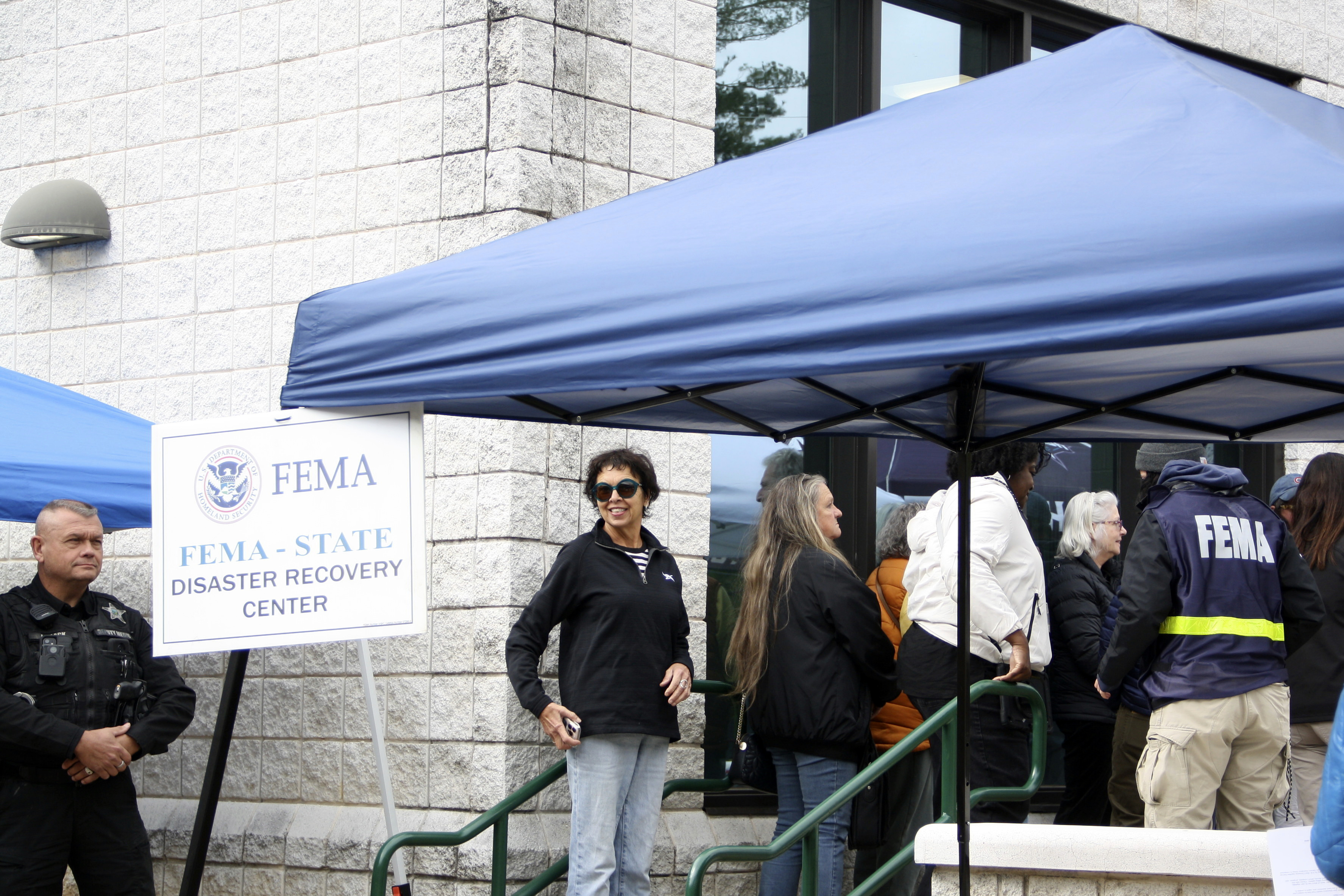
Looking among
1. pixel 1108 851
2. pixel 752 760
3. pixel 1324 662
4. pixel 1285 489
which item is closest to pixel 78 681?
pixel 752 760

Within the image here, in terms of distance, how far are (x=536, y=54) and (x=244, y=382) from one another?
2.01 meters

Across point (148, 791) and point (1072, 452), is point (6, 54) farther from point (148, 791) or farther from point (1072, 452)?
point (1072, 452)

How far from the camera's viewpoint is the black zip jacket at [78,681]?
5.15 metres

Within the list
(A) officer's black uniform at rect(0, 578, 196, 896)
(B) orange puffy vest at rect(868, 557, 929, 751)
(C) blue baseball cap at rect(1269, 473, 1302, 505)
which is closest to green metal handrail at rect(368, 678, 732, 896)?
(B) orange puffy vest at rect(868, 557, 929, 751)

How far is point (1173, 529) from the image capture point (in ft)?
17.5

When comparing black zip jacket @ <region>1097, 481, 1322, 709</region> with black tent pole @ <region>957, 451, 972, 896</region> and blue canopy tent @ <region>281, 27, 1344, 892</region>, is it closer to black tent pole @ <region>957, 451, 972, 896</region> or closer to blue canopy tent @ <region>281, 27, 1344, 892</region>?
blue canopy tent @ <region>281, 27, 1344, 892</region>

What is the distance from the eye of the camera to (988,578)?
565cm

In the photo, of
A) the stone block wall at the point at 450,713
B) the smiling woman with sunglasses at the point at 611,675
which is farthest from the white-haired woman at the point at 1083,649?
the smiling woman with sunglasses at the point at 611,675

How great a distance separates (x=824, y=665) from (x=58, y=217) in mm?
4338

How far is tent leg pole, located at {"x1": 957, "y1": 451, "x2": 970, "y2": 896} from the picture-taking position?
364cm

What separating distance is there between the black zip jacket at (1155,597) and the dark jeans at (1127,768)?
704 millimetres

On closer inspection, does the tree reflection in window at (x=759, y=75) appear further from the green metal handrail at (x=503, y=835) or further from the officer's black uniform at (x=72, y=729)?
the officer's black uniform at (x=72, y=729)

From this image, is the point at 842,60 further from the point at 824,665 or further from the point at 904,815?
the point at 904,815

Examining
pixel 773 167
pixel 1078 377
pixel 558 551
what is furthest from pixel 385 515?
pixel 558 551
